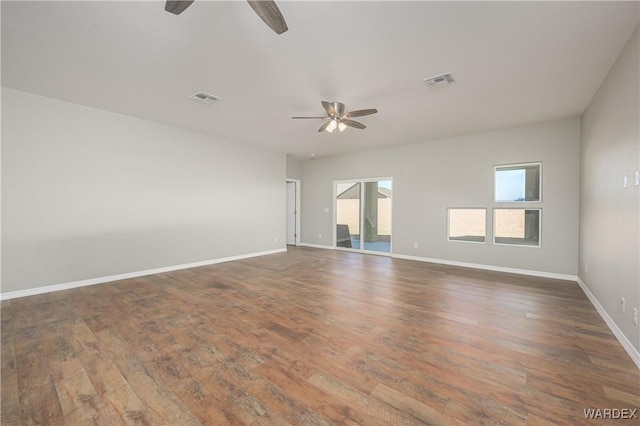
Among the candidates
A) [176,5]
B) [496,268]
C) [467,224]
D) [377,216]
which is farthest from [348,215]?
[176,5]

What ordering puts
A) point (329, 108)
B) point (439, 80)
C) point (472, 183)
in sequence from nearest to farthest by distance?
point (439, 80) → point (329, 108) → point (472, 183)

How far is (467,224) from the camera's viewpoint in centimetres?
552

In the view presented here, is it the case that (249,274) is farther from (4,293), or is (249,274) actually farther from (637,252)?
(637,252)

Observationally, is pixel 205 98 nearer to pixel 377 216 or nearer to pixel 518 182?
pixel 377 216

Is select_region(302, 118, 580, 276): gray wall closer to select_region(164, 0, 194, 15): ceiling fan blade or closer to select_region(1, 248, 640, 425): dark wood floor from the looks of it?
select_region(1, 248, 640, 425): dark wood floor

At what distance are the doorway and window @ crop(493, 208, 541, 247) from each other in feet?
17.9

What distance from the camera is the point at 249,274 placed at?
4793 millimetres

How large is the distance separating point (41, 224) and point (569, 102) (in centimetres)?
787

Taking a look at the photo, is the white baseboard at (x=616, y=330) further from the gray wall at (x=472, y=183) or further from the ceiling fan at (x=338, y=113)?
the ceiling fan at (x=338, y=113)

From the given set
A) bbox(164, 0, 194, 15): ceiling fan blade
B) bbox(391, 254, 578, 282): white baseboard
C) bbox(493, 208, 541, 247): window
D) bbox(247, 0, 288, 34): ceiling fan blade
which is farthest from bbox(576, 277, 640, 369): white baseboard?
bbox(164, 0, 194, 15): ceiling fan blade

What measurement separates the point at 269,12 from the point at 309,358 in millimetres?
2609

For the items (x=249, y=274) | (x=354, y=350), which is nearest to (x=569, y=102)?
(x=354, y=350)

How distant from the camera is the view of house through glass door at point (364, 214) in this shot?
6.82m

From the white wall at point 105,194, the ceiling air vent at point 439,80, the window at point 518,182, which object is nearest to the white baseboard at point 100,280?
the white wall at point 105,194
